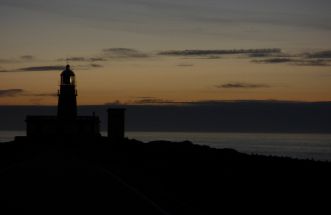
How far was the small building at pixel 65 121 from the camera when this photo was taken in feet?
273

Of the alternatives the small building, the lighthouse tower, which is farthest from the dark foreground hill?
the small building

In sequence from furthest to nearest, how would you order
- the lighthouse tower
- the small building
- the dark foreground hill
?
1. the small building
2. the lighthouse tower
3. the dark foreground hill

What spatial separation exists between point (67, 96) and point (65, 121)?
17.5 ft

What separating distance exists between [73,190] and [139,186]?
2596 mm

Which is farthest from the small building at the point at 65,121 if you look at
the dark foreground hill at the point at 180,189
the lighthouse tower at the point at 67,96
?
the dark foreground hill at the point at 180,189

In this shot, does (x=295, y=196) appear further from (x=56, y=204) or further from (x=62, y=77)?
(x=62, y=77)

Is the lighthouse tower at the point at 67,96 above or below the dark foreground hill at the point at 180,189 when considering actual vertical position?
above

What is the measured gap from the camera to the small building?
273 ft

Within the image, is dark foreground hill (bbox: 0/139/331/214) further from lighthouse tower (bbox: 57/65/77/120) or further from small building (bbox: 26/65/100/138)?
small building (bbox: 26/65/100/138)

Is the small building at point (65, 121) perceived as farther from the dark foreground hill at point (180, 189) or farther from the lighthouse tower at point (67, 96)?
the dark foreground hill at point (180, 189)

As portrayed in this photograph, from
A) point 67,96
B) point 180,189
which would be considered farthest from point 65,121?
point 180,189

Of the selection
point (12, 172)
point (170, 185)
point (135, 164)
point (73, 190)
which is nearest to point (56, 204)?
point (73, 190)

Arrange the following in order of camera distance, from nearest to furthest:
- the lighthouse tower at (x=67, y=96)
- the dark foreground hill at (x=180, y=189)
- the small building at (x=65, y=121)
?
1. the dark foreground hill at (x=180, y=189)
2. the lighthouse tower at (x=67, y=96)
3. the small building at (x=65, y=121)

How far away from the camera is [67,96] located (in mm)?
83688
